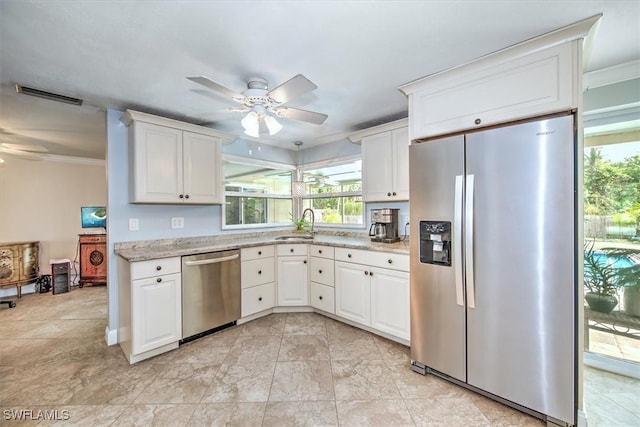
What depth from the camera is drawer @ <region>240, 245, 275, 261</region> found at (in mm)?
3000

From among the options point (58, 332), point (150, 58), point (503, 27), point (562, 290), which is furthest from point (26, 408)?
point (503, 27)

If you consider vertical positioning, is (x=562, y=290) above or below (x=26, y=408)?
above

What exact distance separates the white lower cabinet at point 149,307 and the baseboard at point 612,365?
11.5 feet

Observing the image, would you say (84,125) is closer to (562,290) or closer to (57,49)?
(57,49)

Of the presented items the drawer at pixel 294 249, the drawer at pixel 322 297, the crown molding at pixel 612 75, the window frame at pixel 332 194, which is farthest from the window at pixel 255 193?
the crown molding at pixel 612 75

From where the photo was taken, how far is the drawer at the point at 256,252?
9.84 ft

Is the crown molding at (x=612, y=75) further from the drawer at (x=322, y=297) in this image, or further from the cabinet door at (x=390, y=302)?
the drawer at (x=322, y=297)

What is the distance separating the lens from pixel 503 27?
4.92 feet

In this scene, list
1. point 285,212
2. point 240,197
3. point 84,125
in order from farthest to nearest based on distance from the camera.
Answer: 1. point 285,212
2. point 240,197
3. point 84,125

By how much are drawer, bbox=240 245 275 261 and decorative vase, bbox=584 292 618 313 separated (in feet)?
9.97

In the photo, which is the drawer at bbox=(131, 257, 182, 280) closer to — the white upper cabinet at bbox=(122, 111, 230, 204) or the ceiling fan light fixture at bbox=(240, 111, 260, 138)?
the white upper cabinet at bbox=(122, 111, 230, 204)

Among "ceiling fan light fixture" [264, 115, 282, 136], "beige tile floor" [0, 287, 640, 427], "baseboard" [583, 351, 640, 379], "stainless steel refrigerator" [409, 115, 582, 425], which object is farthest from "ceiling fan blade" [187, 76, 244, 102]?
"baseboard" [583, 351, 640, 379]

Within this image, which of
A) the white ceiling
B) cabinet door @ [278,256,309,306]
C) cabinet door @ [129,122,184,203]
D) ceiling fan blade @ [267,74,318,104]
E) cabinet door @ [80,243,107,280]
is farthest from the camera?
cabinet door @ [80,243,107,280]

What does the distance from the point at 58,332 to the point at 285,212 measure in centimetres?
296
